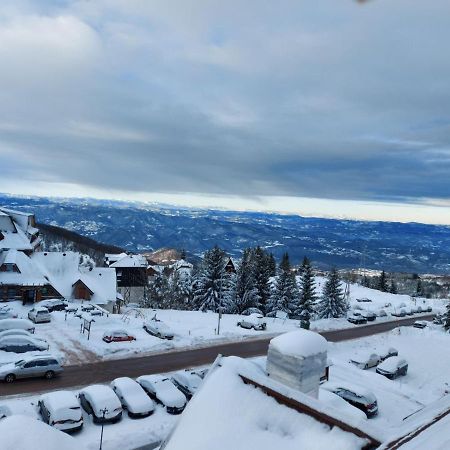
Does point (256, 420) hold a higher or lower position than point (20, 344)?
higher

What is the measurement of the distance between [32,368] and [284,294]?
40.4 m

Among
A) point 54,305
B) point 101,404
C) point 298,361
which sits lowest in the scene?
point 54,305

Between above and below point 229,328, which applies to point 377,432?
above

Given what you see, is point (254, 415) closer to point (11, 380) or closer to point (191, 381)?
point (191, 381)

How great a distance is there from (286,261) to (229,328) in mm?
22637

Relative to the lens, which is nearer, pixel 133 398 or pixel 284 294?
pixel 133 398

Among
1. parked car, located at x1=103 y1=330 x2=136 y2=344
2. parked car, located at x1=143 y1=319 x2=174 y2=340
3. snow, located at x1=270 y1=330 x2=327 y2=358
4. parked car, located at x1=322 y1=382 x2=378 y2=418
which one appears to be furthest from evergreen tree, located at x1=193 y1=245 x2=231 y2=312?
snow, located at x1=270 y1=330 x2=327 y2=358

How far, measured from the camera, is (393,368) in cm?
3250

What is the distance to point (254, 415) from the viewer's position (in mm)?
8688

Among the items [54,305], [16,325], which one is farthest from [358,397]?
[54,305]

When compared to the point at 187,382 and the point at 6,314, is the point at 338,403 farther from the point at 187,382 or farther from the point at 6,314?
the point at 6,314

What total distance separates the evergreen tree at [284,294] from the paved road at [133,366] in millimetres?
19322

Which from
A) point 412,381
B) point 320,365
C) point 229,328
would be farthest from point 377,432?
point 229,328

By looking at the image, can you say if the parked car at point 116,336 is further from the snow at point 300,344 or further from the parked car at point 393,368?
the snow at point 300,344
